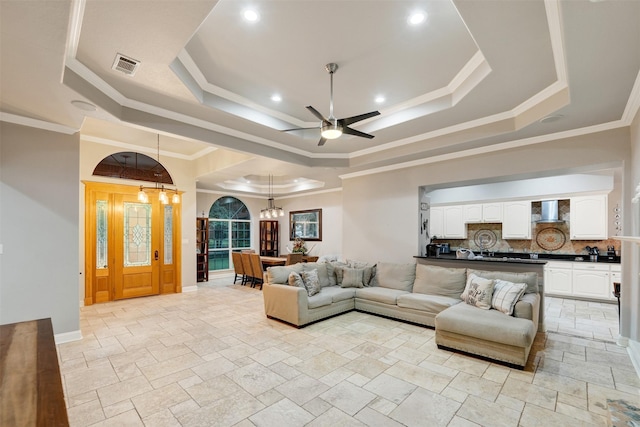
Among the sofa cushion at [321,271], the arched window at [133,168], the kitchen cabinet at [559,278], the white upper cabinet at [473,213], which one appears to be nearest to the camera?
the sofa cushion at [321,271]

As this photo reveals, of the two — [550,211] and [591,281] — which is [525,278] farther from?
[550,211]

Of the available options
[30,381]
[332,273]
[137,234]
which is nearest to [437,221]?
[332,273]

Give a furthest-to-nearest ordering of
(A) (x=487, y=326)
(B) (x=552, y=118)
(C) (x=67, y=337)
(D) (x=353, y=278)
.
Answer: (D) (x=353, y=278), (C) (x=67, y=337), (B) (x=552, y=118), (A) (x=487, y=326)

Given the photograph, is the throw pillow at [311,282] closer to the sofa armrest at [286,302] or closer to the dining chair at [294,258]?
the sofa armrest at [286,302]

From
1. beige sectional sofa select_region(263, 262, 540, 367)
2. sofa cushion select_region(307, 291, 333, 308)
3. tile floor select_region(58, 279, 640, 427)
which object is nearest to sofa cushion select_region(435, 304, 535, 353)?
beige sectional sofa select_region(263, 262, 540, 367)

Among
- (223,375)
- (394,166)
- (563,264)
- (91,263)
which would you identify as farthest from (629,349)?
(91,263)

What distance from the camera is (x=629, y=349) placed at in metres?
3.49

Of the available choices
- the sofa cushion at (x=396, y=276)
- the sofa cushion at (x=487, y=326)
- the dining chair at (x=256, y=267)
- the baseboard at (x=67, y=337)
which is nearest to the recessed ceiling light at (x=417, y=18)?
the sofa cushion at (x=487, y=326)

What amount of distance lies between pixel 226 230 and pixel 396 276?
253 inches

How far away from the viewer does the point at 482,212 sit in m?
7.36

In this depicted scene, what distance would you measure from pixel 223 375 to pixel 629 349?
4.72 meters

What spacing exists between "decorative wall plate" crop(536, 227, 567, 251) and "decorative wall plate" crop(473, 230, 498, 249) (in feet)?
2.97

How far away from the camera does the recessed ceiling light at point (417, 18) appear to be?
2246 millimetres

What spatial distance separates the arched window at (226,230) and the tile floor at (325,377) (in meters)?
4.87
